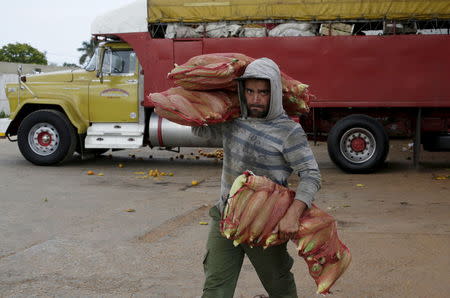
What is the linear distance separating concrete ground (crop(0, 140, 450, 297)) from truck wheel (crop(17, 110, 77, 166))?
552mm

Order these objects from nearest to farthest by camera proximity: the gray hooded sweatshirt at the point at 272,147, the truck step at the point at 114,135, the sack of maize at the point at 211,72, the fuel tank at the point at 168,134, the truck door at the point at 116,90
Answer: the gray hooded sweatshirt at the point at 272,147 < the sack of maize at the point at 211,72 < the fuel tank at the point at 168,134 < the truck step at the point at 114,135 < the truck door at the point at 116,90

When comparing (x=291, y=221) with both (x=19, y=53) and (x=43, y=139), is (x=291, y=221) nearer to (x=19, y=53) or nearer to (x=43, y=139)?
(x=43, y=139)

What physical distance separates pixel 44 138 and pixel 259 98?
1005cm

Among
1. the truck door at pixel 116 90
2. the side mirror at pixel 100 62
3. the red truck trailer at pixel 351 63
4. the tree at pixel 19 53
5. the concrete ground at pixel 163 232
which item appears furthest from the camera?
the tree at pixel 19 53

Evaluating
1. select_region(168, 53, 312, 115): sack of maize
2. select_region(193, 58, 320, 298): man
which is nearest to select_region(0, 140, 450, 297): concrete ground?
select_region(193, 58, 320, 298): man

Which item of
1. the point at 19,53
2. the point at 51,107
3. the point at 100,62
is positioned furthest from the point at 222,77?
the point at 19,53

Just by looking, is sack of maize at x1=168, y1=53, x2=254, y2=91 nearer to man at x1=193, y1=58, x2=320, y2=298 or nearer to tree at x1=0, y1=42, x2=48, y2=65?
man at x1=193, y1=58, x2=320, y2=298

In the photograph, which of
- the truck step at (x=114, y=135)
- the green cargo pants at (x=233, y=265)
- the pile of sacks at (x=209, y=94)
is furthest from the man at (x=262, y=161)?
the truck step at (x=114, y=135)

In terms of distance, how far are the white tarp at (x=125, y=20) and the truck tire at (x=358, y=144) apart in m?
4.34

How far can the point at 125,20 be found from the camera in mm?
12227

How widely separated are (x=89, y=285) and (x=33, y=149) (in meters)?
8.38

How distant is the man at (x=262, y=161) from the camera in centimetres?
305

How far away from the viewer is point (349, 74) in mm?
11562

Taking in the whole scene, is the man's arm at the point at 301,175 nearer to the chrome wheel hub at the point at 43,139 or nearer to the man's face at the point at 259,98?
the man's face at the point at 259,98
